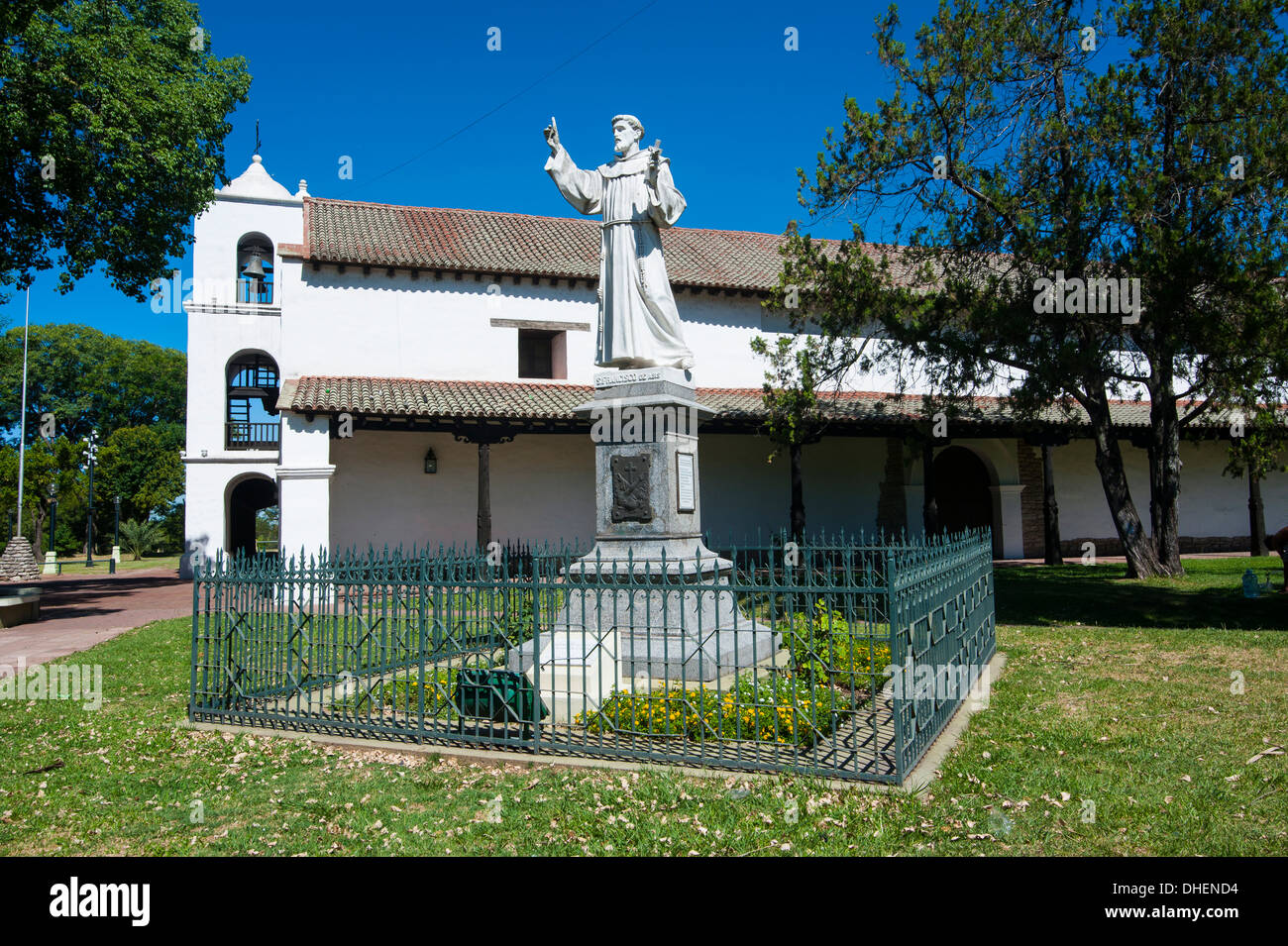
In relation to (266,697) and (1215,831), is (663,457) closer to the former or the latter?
(266,697)

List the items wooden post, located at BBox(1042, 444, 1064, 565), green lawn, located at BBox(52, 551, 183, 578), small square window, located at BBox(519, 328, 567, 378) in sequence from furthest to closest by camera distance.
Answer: green lawn, located at BBox(52, 551, 183, 578) → wooden post, located at BBox(1042, 444, 1064, 565) → small square window, located at BBox(519, 328, 567, 378)

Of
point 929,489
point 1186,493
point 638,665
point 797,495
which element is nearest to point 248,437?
point 797,495

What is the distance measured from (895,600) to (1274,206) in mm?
9510

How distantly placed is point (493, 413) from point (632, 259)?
8.29m

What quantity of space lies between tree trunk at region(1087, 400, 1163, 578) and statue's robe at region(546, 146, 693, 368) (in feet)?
33.1

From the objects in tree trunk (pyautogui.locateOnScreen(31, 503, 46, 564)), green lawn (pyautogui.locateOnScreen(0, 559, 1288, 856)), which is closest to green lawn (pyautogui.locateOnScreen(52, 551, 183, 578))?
tree trunk (pyautogui.locateOnScreen(31, 503, 46, 564))

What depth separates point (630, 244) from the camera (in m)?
6.94

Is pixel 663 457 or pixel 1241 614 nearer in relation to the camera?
pixel 663 457

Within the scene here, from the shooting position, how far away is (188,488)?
66.1 ft

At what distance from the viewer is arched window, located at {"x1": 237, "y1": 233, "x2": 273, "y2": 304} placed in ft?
71.1

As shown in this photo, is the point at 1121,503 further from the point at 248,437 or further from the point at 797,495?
the point at 248,437

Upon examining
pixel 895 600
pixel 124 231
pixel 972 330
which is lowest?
pixel 895 600

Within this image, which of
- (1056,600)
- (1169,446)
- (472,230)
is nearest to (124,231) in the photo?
(472,230)

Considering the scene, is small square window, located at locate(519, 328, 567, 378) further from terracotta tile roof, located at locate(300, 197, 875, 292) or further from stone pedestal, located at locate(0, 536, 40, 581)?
stone pedestal, located at locate(0, 536, 40, 581)
